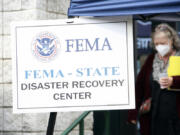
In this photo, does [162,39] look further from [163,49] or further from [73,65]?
[73,65]

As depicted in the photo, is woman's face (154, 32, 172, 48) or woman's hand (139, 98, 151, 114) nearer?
woman's face (154, 32, 172, 48)

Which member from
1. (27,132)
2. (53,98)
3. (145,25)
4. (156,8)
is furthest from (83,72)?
(145,25)

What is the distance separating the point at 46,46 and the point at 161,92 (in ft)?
3.92

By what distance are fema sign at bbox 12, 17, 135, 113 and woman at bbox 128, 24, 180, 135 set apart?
0.56 m

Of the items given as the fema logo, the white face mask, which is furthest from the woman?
the fema logo

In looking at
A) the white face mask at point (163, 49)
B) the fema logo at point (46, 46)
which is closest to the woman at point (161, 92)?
the white face mask at point (163, 49)

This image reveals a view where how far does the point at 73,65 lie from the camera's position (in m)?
3.71

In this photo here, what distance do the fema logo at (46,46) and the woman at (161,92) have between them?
1003 mm

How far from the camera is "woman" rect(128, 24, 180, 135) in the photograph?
162 inches

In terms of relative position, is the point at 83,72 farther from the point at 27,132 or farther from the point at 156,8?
the point at 27,132

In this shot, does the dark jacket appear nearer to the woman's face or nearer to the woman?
the woman

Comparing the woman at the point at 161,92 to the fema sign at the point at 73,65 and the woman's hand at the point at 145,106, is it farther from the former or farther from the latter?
the fema sign at the point at 73,65

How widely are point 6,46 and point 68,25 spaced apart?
1.92 meters

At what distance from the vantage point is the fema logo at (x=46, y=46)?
12.3 ft
